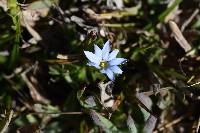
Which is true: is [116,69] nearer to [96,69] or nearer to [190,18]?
[96,69]

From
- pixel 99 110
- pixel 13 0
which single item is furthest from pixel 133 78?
pixel 13 0


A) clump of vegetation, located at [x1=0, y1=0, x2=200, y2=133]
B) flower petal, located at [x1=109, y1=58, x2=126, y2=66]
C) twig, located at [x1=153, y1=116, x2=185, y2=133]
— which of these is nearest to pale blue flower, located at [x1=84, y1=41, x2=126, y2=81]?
flower petal, located at [x1=109, y1=58, x2=126, y2=66]

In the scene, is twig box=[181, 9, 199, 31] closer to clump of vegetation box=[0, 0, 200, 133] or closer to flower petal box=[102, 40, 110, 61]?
clump of vegetation box=[0, 0, 200, 133]

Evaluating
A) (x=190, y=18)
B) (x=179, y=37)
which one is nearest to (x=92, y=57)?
(x=179, y=37)

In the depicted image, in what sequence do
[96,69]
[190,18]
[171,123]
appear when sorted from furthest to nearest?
[190,18] < [171,123] < [96,69]

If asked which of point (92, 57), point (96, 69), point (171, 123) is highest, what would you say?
point (92, 57)

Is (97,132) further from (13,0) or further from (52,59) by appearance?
(13,0)
